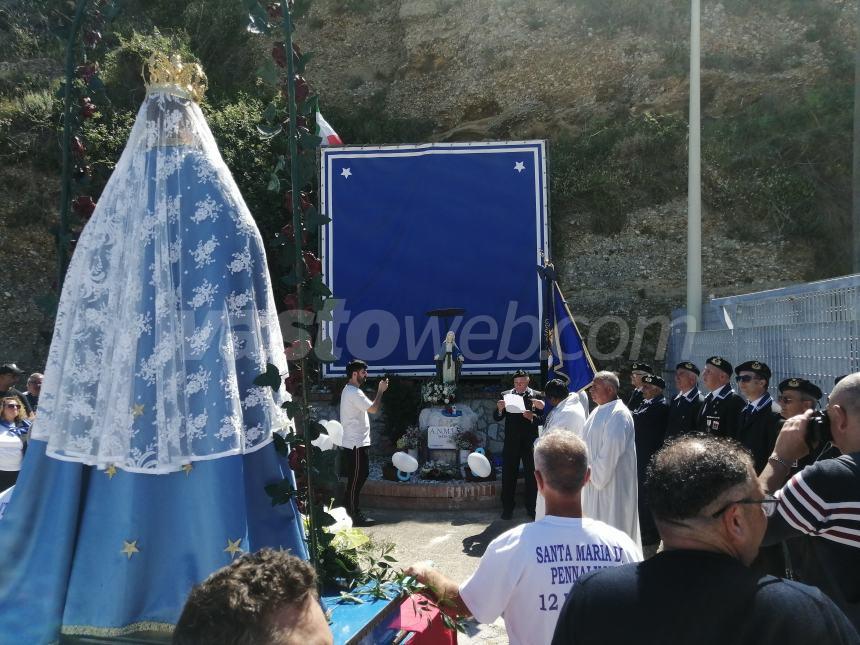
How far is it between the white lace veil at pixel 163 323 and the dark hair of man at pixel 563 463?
1.25 metres

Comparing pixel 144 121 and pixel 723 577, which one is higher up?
pixel 144 121

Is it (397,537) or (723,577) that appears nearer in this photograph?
(723,577)

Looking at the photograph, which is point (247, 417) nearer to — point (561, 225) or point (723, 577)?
point (723, 577)

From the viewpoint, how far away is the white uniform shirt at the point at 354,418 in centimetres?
808

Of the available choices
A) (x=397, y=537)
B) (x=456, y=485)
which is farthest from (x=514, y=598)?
(x=456, y=485)

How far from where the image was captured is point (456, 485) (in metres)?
9.23

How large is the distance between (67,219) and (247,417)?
1.49 meters

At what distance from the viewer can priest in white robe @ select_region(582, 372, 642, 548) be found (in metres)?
5.64

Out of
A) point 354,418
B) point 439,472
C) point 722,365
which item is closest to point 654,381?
point 722,365

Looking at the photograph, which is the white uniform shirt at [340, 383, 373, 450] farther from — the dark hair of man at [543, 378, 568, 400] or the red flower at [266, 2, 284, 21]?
the red flower at [266, 2, 284, 21]

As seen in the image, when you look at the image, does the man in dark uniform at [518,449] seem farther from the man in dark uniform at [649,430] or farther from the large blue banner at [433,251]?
the large blue banner at [433,251]

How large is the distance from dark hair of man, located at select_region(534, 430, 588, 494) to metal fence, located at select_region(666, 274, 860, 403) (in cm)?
383

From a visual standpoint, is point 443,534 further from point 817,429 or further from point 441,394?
point 817,429

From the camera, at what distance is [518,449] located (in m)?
8.55
